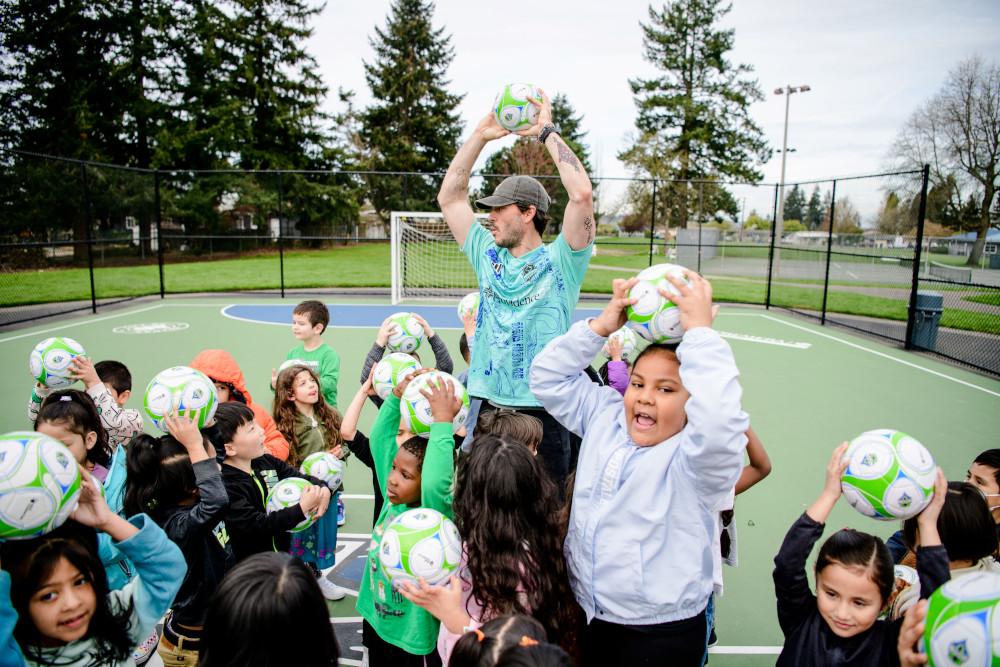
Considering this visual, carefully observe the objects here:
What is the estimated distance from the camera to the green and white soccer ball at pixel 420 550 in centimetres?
193

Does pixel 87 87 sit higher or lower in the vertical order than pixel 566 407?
higher

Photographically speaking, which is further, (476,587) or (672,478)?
(476,587)

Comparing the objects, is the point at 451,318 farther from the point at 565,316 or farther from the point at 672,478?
the point at 672,478

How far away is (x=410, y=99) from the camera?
4166cm

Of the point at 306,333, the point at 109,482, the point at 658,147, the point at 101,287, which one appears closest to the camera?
the point at 109,482

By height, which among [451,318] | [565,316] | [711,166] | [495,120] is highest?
[711,166]

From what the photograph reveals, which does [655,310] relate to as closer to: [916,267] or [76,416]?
[76,416]

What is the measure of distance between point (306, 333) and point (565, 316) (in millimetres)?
2297

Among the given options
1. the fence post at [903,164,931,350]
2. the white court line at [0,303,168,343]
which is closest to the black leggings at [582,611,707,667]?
the fence post at [903,164,931,350]

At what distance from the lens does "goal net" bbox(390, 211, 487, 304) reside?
1808cm

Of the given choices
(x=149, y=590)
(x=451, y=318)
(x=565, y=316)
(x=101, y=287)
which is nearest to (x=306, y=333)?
(x=565, y=316)

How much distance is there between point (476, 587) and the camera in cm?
199

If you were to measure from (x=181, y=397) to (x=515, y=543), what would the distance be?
61.6 inches

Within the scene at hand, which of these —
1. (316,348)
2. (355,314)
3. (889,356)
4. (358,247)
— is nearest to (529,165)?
(358,247)
